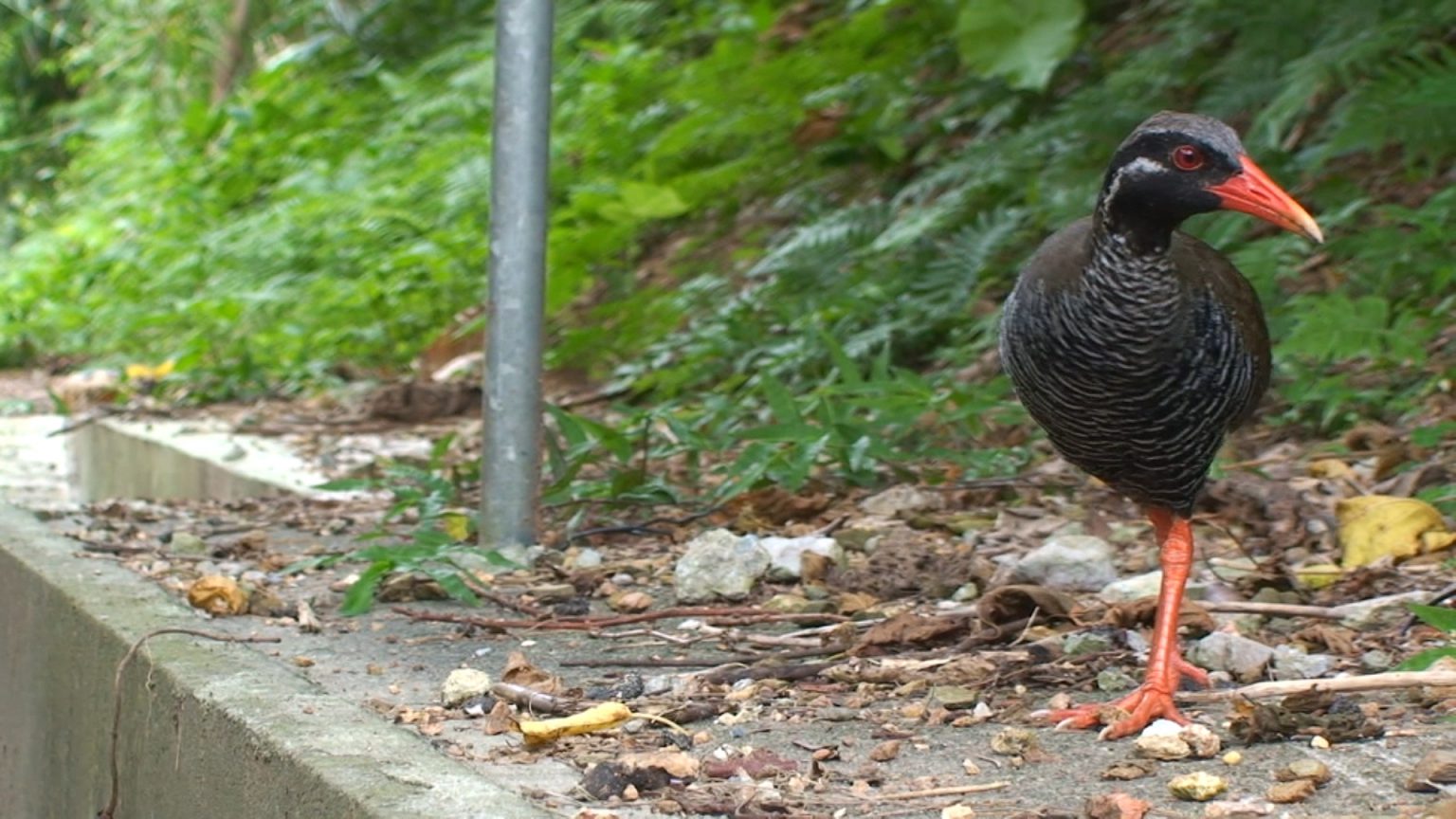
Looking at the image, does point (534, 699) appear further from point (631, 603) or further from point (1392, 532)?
point (1392, 532)

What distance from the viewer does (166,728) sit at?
322cm

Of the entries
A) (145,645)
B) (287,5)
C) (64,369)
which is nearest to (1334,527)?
(145,645)

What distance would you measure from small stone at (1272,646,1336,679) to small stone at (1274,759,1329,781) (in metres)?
0.59

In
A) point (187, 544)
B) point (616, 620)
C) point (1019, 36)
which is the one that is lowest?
point (187, 544)

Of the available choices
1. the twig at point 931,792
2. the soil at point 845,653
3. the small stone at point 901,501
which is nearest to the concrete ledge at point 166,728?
the soil at point 845,653

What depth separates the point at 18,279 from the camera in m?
14.6

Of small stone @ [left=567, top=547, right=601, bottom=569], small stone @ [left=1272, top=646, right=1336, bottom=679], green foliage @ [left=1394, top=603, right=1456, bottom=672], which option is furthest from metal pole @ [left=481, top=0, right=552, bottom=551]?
green foliage @ [left=1394, top=603, right=1456, bottom=672]

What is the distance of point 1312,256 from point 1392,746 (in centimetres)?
366

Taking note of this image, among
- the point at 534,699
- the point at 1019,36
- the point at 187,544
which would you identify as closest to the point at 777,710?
the point at 534,699

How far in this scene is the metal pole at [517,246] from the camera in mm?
4168

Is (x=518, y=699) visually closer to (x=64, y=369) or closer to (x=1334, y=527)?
(x=1334, y=527)

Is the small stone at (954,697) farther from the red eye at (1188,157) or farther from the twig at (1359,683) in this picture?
the red eye at (1188,157)

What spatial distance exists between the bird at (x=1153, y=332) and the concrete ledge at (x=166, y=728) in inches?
42.8

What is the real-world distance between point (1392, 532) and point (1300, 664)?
87cm
